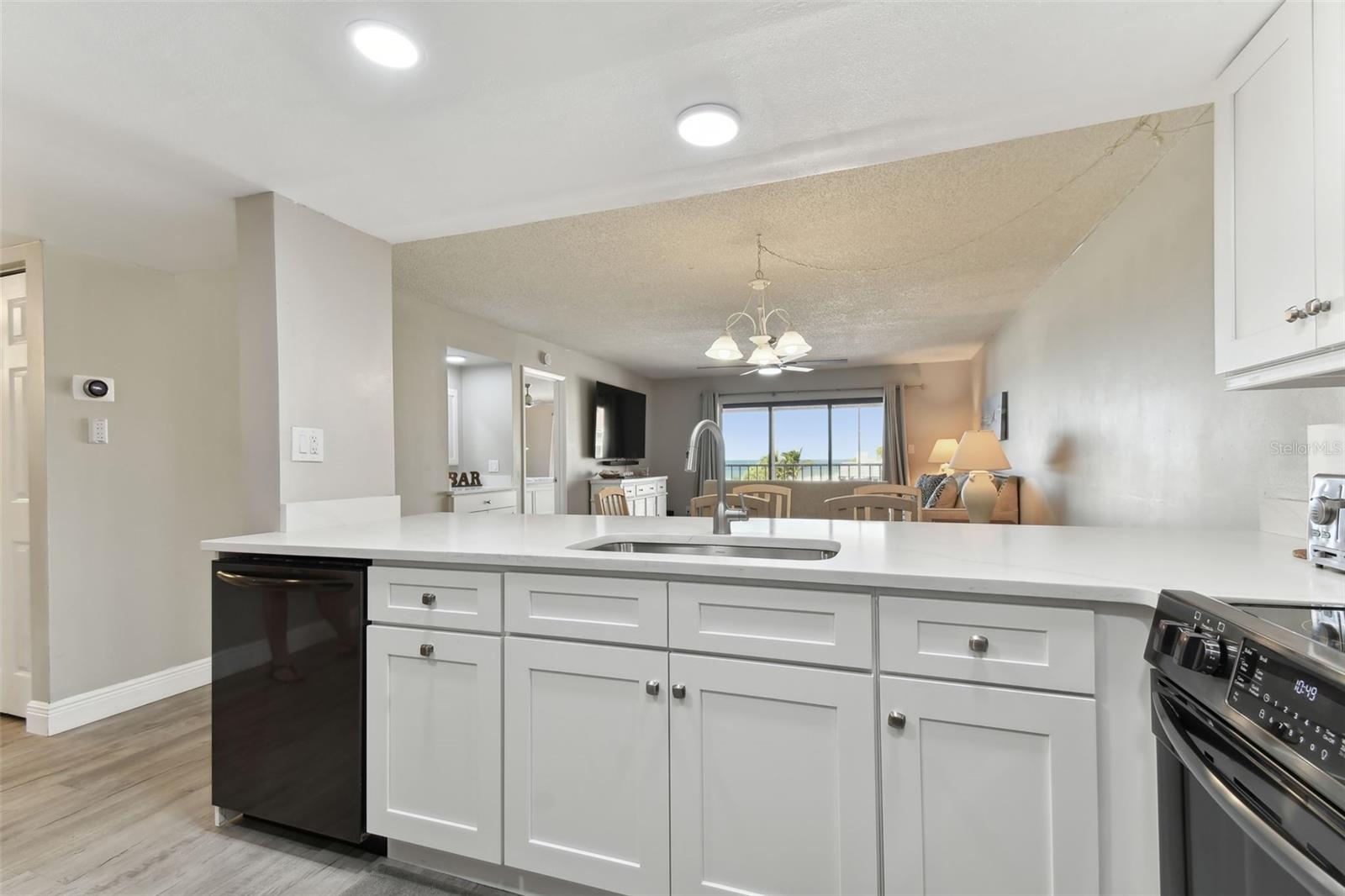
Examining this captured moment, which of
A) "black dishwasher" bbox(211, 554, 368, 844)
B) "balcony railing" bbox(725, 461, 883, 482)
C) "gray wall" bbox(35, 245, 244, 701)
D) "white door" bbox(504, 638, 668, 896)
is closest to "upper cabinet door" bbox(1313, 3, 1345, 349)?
"white door" bbox(504, 638, 668, 896)

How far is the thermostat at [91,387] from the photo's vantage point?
2.77 meters

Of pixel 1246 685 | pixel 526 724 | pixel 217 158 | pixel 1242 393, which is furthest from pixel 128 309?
pixel 1242 393

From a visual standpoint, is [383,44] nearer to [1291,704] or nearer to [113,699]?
[1291,704]

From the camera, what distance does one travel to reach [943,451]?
7.54 metres

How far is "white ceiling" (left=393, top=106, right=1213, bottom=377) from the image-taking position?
267 cm

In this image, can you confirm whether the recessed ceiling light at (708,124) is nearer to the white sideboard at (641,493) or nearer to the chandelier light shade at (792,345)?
the chandelier light shade at (792,345)

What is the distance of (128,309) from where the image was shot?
3.00 metres

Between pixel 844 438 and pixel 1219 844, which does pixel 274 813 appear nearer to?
pixel 1219 844

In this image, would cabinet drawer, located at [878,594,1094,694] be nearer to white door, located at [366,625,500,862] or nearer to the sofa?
white door, located at [366,625,500,862]

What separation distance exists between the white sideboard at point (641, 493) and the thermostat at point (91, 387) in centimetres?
402

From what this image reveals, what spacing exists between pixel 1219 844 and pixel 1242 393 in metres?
1.75

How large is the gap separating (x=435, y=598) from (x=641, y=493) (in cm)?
602

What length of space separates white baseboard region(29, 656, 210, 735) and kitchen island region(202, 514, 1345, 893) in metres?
2.00

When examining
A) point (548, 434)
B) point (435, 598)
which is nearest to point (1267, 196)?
point (435, 598)
